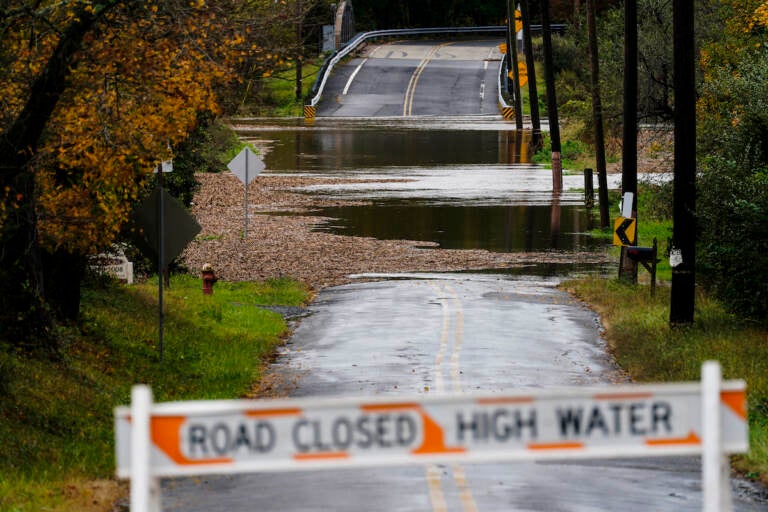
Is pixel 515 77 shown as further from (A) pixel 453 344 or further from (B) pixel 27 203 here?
(B) pixel 27 203

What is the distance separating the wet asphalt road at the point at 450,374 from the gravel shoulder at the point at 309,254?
1935 millimetres

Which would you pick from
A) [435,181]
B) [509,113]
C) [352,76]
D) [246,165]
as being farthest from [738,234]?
[352,76]

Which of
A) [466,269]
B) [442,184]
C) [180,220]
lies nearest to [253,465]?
[180,220]

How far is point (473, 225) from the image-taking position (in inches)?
1581

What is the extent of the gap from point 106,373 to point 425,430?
456 inches

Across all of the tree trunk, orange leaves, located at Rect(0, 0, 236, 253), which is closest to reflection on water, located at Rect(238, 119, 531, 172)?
the tree trunk

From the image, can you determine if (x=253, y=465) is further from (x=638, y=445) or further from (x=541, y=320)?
(x=541, y=320)

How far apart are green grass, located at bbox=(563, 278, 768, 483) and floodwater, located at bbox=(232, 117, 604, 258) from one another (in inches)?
432

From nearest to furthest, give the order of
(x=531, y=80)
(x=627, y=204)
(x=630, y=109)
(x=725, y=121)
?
(x=627, y=204) → (x=725, y=121) → (x=630, y=109) → (x=531, y=80)

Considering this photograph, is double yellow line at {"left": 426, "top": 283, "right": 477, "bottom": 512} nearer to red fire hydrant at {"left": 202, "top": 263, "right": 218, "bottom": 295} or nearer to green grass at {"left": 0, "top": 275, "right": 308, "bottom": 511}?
green grass at {"left": 0, "top": 275, "right": 308, "bottom": 511}

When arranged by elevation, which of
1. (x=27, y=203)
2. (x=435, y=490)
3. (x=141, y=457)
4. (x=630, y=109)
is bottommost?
(x=435, y=490)

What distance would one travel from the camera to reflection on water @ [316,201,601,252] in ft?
121

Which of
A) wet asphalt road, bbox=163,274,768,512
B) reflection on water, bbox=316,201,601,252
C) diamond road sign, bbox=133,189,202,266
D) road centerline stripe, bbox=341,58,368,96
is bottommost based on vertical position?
reflection on water, bbox=316,201,601,252

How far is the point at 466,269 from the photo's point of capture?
107 feet
